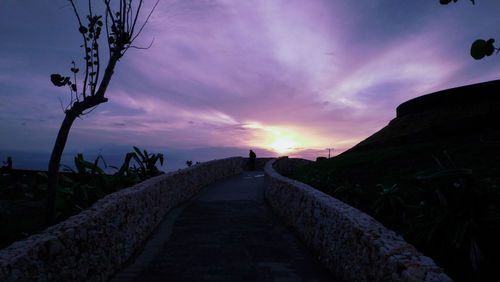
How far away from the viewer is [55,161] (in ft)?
20.7

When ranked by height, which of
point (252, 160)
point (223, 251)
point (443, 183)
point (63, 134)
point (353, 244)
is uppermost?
point (252, 160)

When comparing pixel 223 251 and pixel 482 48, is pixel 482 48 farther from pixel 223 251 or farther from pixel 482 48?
pixel 223 251

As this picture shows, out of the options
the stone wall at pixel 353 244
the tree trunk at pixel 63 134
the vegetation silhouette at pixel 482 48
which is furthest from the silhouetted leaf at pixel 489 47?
the tree trunk at pixel 63 134

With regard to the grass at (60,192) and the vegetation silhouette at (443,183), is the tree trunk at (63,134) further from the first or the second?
the vegetation silhouette at (443,183)

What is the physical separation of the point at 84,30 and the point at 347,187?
734 centimetres

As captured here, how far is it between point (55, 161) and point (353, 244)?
563 cm

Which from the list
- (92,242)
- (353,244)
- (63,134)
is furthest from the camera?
(63,134)

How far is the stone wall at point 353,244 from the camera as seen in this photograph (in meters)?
3.29

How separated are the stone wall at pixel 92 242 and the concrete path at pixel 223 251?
354mm

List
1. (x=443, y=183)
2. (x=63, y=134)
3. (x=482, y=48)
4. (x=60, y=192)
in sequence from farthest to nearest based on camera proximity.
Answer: (x=60, y=192)
(x=63, y=134)
(x=443, y=183)
(x=482, y=48)

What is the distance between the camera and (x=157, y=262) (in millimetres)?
5738

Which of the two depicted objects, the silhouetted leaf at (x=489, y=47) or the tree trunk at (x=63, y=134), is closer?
the silhouetted leaf at (x=489, y=47)

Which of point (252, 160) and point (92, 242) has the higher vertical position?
point (252, 160)

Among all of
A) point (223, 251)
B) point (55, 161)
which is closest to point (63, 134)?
point (55, 161)
